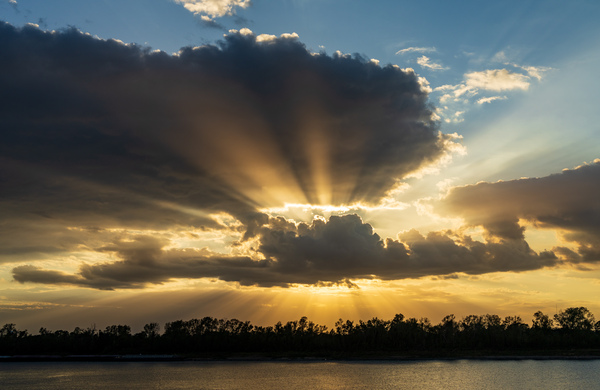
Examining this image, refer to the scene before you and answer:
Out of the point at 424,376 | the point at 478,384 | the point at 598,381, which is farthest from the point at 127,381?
the point at 598,381

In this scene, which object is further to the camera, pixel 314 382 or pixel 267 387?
pixel 314 382

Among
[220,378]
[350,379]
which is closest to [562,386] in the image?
[350,379]

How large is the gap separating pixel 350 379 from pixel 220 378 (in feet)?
165

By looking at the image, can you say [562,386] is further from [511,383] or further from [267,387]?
[267,387]

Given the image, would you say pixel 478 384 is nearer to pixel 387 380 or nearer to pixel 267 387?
pixel 387 380

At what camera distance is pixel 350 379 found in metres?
167

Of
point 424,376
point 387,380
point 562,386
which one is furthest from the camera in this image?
point 424,376

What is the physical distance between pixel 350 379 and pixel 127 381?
8298cm

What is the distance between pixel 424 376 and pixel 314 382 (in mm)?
42152

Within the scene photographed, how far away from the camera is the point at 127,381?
17100 cm

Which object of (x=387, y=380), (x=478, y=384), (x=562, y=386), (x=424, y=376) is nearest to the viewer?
(x=562, y=386)

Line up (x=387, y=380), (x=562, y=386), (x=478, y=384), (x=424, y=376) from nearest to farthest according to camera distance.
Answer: (x=562, y=386) → (x=478, y=384) → (x=387, y=380) → (x=424, y=376)

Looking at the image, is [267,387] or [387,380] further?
[387,380]

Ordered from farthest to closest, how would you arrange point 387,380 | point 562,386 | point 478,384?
point 387,380 < point 478,384 < point 562,386
